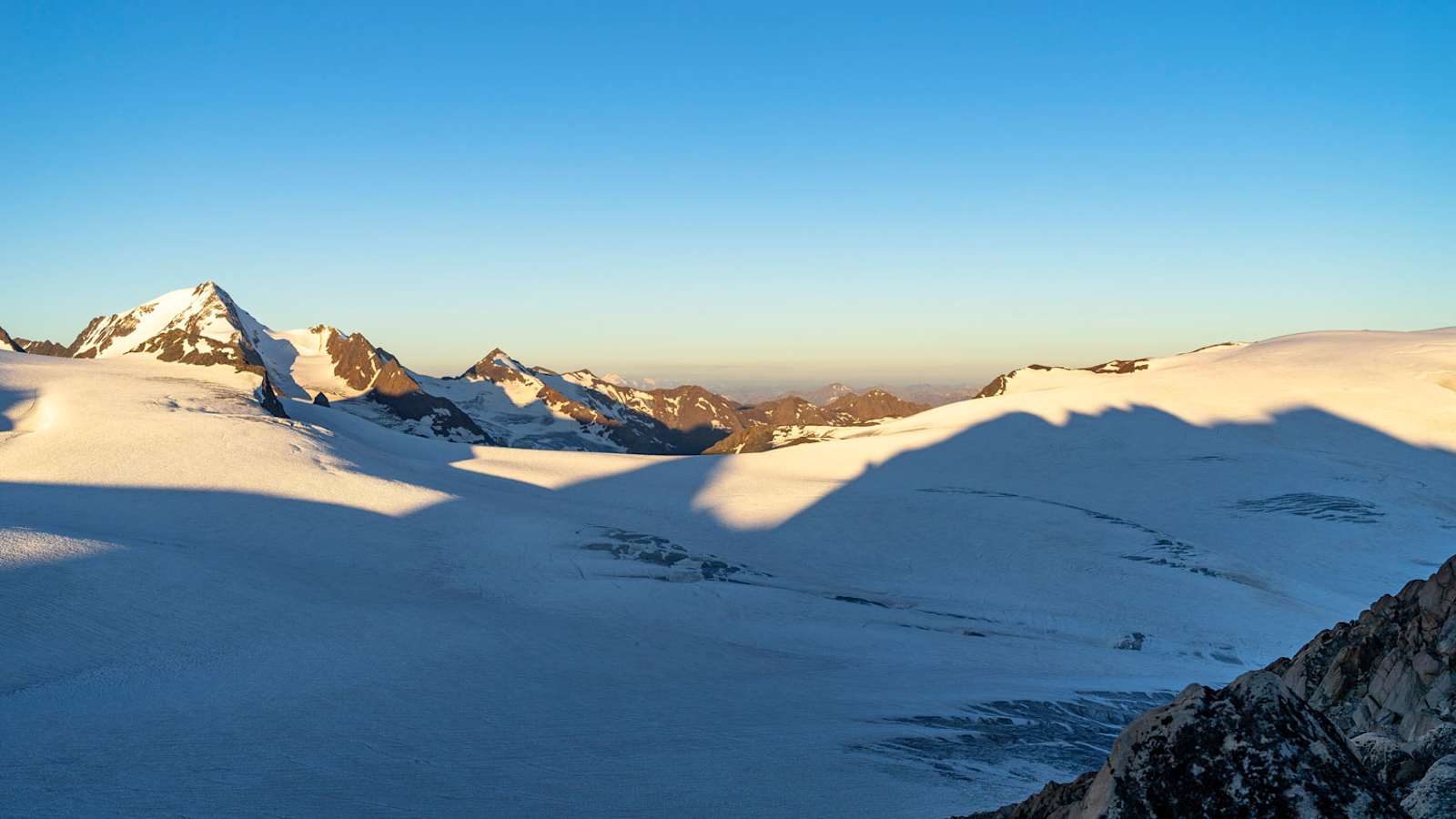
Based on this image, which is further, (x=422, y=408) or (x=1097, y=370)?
(x=422, y=408)

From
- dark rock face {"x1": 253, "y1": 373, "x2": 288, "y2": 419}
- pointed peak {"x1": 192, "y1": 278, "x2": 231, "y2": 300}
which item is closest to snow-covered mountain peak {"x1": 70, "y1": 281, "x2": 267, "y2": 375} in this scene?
pointed peak {"x1": 192, "y1": 278, "x2": 231, "y2": 300}

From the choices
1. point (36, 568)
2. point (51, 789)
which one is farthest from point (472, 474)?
point (51, 789)

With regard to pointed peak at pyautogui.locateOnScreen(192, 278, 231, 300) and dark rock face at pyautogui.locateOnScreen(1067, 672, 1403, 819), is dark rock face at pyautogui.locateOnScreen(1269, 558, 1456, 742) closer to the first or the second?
dark rock face at pyautogui.locateOnScreen(1067, 672, 1403, 819)

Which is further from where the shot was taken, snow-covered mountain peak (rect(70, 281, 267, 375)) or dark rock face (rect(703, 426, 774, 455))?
snow-covered mountain peak (rect(70, 281, 267, 375))

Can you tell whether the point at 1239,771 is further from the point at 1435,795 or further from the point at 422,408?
the point at 422,408

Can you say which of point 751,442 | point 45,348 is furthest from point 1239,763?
point 45,348

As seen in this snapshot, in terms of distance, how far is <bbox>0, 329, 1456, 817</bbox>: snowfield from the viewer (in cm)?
1174

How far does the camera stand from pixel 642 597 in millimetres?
25812

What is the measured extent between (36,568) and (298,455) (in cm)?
2293

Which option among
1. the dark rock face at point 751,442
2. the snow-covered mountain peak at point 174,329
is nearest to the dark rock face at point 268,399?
the dark rock face at point 751,442

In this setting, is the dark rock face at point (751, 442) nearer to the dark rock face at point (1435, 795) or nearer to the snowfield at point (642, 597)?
the snowfield at point (642, 597)

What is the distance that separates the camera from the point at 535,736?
13.2m

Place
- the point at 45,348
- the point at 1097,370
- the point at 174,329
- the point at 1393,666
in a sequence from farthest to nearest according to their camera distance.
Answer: the point at 45,348 → the point at 174,329 → the point at 1097,370 → the point at 1393,666

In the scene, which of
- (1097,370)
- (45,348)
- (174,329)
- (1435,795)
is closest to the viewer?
(1435,795)
